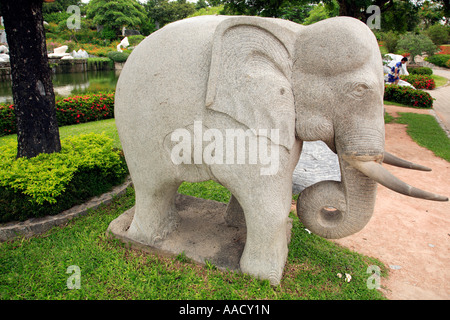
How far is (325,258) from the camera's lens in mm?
2902

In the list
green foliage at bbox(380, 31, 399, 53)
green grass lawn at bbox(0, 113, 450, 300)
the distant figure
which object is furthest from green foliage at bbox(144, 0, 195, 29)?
green grass lawn at bbox(0, 113, 450, 300)

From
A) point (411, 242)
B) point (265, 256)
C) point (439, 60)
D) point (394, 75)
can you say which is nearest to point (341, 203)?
point (265, 256)

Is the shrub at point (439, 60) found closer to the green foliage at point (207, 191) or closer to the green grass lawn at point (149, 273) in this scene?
the green foliage at point (207, 191)

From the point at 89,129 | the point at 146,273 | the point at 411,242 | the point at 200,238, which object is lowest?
the point at 89,129

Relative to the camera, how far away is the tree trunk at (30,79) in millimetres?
3705

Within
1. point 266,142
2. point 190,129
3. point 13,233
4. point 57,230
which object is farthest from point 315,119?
point 13,233

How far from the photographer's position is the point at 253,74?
1.97m

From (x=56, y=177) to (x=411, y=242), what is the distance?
13.6 ft

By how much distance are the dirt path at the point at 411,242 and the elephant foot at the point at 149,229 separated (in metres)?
1.89

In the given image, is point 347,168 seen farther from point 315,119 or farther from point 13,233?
point 13,233

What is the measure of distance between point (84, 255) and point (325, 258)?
2.24 m

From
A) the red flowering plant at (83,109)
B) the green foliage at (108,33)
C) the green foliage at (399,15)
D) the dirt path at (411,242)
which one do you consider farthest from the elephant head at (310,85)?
the green foliage at (108,33)

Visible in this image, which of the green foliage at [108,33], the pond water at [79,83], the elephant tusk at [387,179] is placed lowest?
the pond water at [79,83]

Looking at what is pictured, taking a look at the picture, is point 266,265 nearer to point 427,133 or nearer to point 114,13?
point 427,133
